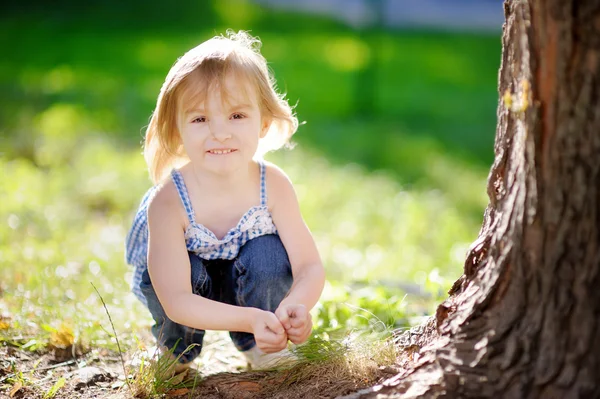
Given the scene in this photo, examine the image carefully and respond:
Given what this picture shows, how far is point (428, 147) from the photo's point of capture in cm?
692

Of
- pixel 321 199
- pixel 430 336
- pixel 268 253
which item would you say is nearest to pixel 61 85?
pixel 321 199

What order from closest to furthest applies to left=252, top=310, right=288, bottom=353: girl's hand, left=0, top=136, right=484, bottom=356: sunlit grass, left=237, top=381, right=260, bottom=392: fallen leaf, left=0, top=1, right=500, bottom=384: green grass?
left=252, top=310, right=288, bottom=353: girl's hand < left=237, top=381, right=260, bottom=392: fallen leaf < left=0, top=136, right=484, bottom=356: sunlit grass < left=0, top=1, right=500, bottom=384: green grass

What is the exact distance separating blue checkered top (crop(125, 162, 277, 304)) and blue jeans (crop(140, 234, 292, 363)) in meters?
0.03

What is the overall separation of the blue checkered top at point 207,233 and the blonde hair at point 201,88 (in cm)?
11

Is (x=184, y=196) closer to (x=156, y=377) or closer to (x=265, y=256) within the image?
(x=265, y=256)

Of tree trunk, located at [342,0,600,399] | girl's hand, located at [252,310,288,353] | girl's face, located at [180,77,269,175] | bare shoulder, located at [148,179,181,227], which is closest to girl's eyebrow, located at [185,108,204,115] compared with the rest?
girl's face, located at [180,77,269,175]

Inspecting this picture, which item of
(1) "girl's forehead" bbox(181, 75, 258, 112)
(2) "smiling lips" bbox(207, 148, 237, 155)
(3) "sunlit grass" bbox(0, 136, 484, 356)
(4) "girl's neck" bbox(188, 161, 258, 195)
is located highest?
(1) "girl's forehead" bbox(181, 75, 258, 112)

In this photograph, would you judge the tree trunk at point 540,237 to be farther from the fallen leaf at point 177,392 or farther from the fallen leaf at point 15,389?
the fallen leaf at point 15,389

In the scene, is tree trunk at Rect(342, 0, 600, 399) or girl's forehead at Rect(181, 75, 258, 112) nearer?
tree trunk at Rect(342, 0, 600, 399)

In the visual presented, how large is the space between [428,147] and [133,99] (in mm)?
2708

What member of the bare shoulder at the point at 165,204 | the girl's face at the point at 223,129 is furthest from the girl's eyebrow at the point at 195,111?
the bare shoulder at the point at 165,204

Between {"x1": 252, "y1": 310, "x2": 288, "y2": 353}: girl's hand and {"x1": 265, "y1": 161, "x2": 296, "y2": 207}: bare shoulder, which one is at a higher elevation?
{"x1": 265, "y1": 161, "x2": 296, "y2": 207}: bare shoulder

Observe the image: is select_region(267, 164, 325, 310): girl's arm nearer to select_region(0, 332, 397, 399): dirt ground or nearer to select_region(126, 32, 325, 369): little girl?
select_region(126, 32, 325, 369): little girl

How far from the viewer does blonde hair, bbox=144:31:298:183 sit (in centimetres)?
228
